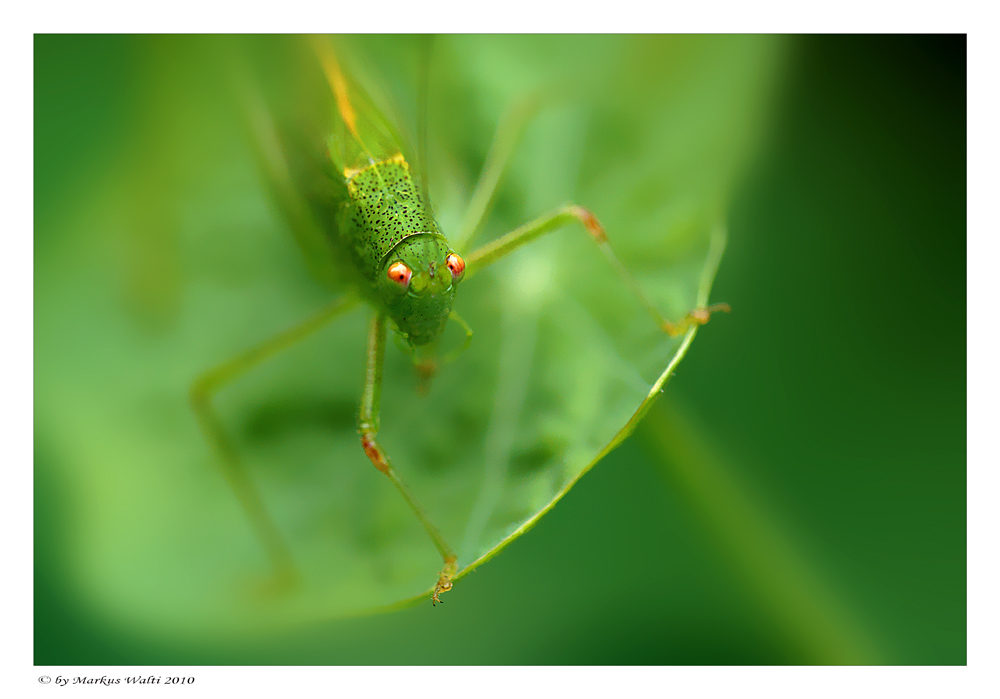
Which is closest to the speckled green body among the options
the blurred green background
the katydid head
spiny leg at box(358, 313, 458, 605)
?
the katydid head

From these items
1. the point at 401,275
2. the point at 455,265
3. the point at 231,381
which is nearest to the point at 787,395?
the point at 455,265

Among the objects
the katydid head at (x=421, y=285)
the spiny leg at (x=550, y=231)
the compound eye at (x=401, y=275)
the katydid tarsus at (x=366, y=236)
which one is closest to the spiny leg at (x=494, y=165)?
the katydid tarsus at (x=366, y=236)

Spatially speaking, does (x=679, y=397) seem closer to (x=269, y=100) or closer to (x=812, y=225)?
(x=812, y=225)

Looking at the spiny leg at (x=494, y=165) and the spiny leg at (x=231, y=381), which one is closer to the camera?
the spiny leg at (x=231, y=381)

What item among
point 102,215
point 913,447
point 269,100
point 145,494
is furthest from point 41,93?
point 913,447

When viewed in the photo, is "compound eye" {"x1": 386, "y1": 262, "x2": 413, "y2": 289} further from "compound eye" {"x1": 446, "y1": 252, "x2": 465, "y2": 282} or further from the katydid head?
"compound eye" {"x1": 446, "y1": 252, "x2": 465, "y2": 282}

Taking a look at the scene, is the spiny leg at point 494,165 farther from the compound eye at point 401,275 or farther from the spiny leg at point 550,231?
the compound eye at point 401,275

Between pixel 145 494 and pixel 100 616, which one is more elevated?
pixel 145 494
